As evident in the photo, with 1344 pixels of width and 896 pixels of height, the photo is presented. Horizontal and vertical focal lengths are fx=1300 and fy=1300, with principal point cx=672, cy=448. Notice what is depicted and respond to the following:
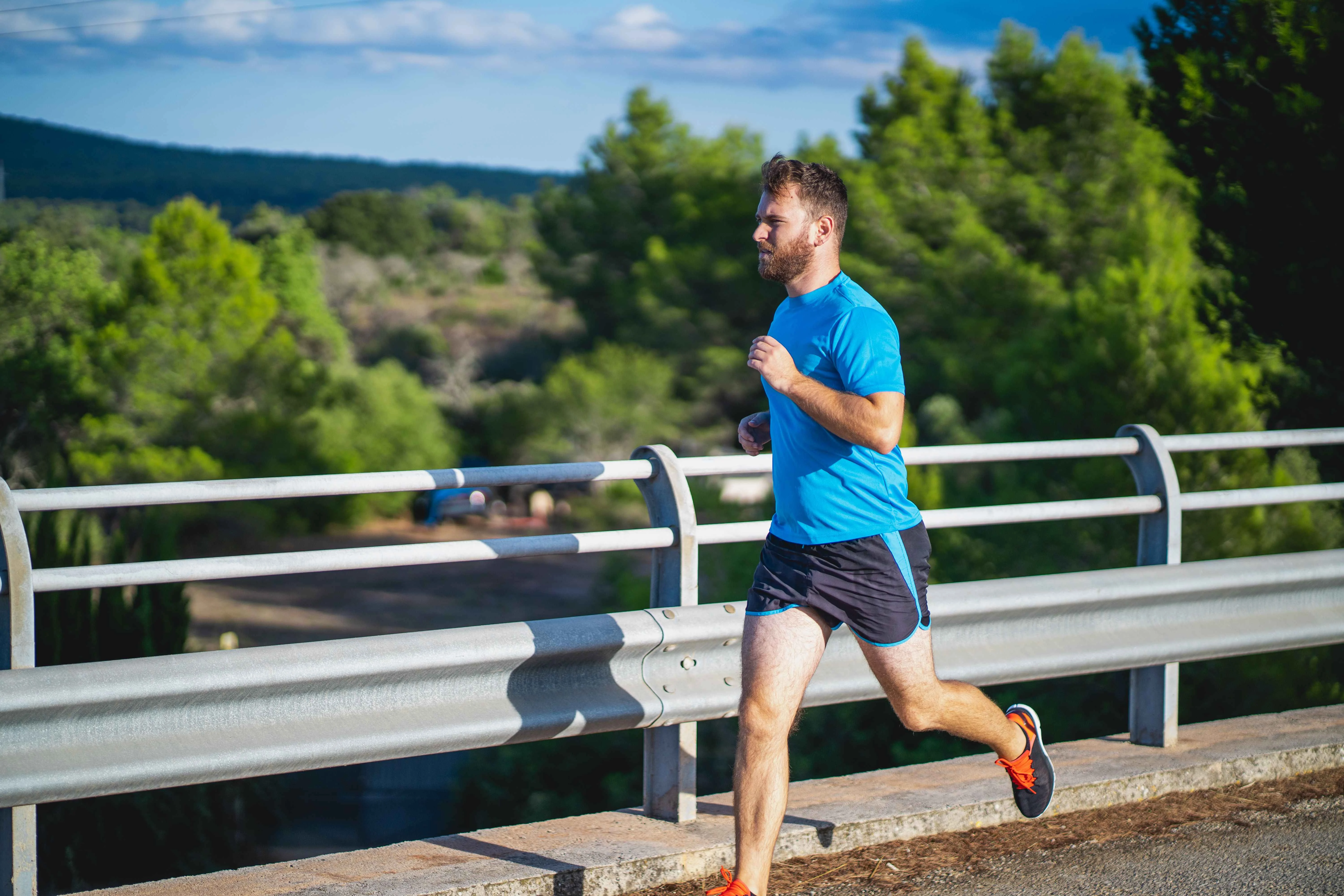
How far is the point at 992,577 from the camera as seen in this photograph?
17.4 meters

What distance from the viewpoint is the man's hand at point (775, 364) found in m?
2.73

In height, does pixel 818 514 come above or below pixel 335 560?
above

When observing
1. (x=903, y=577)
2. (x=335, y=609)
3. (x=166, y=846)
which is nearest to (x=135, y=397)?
(x=335, y=609)

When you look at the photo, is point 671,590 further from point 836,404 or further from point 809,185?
point 809,185

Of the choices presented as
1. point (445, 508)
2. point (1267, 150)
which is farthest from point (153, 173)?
point (1267, 150)

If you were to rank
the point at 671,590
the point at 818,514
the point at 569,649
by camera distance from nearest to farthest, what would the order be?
the point at 818,514 → the point at 569,649 → the point at 671,590

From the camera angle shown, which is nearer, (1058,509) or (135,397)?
(1058,509)

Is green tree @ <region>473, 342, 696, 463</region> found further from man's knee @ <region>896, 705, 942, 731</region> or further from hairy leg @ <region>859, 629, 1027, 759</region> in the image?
man's knee @ <region>896, 705, 942, 731</region>

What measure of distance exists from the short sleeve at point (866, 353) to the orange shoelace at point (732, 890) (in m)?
1.08

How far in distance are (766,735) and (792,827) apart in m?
0.79

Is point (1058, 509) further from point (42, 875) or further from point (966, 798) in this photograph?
point (42, 875)

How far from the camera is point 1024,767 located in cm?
343

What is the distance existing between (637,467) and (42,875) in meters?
11.4

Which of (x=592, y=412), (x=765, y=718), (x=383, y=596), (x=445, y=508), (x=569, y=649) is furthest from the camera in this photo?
(x=592, y=412)
